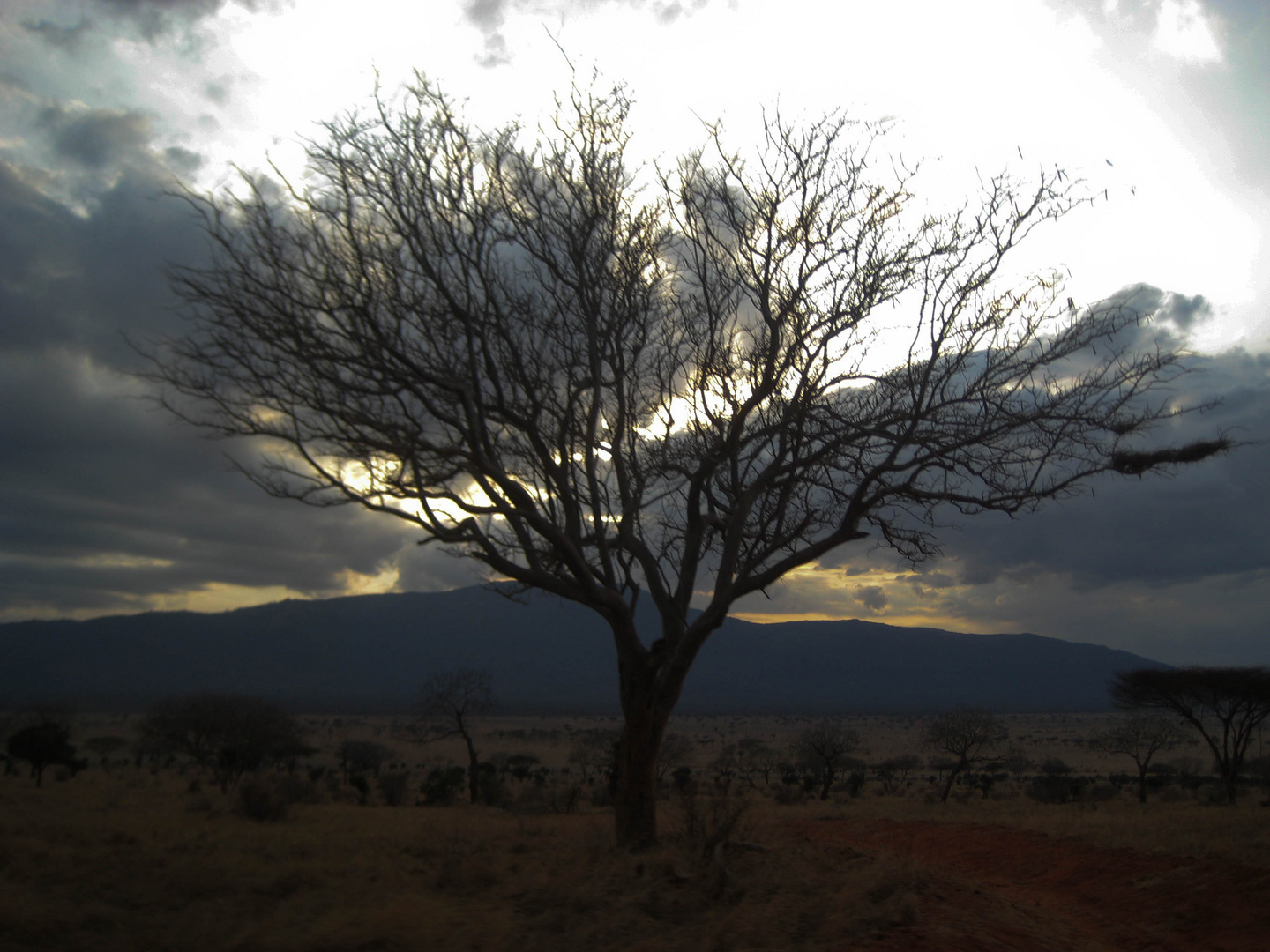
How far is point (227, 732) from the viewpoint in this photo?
31578 mm

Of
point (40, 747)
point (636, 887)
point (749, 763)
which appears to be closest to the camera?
point (636, 887)

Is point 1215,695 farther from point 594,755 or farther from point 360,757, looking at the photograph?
point 360,757

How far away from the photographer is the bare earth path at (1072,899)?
7430 millimetres

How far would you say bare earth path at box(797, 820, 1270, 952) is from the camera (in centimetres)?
743

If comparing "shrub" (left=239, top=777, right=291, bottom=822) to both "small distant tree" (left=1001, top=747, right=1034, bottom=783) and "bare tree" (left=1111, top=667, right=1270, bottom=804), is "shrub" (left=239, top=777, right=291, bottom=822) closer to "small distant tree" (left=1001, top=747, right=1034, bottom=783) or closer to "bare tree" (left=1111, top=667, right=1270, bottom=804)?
"bare tree" (left=1111, top=667, right=1270, bottom=804)

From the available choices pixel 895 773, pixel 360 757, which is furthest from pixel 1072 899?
pixel 360 757

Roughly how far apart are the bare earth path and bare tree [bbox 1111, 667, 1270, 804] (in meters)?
17.2

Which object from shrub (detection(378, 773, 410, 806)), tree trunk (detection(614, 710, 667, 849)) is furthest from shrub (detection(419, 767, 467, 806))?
tree trunk (detection(614, 710, 667, 849))

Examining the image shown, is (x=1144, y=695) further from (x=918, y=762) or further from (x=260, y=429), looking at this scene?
(x=260, y=429)

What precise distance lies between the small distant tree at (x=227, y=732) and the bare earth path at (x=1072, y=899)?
81.6 ft

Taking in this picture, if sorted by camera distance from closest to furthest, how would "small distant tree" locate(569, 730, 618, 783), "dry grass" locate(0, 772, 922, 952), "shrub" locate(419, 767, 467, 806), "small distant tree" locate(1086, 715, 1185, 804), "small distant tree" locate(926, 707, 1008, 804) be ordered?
"dry grass" locate(0, 772, 922, 952) < "shrub" locate(419, 767, 467, 806) < "small distant tree" locate(1086, 715, 1185, 804) < "small distant tree" locate(926, 707, 1008, 804) < "small distant tree" locate(569, 730, 618, 783)

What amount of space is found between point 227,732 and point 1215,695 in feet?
113

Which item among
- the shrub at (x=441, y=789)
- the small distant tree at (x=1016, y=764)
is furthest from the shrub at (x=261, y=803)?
the small distant tree at (x=1016, y=764)

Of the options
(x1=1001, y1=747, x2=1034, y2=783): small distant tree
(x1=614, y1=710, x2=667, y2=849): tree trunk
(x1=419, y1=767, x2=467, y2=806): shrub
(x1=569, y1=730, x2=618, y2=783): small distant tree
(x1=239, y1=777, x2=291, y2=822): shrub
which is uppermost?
(x1=614, y1=710, x2=667, y2=849): tree trunk
